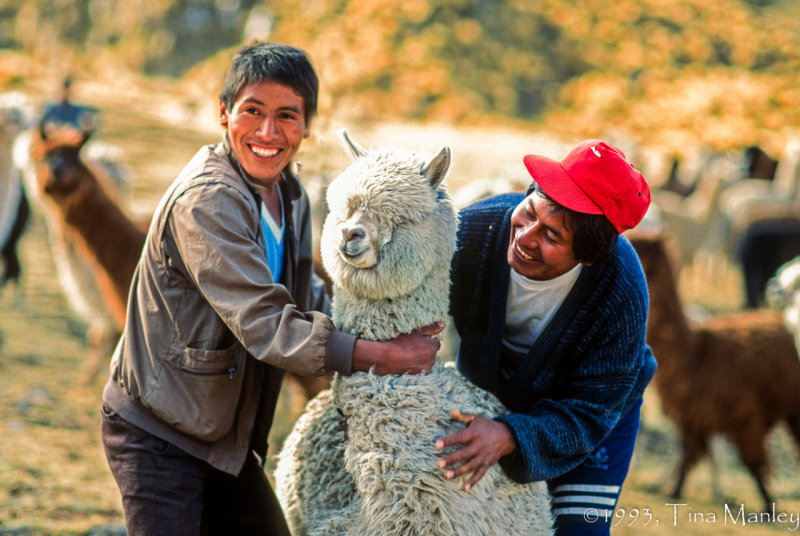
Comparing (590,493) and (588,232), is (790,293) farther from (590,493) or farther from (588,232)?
(588,232)

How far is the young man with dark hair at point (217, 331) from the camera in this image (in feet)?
5.71

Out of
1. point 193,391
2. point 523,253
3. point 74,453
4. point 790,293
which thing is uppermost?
point 523,253

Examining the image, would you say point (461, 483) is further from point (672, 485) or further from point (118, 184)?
point (118, 184)

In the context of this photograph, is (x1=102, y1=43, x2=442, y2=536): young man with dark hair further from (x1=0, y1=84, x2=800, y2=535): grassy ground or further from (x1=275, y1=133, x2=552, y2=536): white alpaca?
(x1=0, y1=84, x2=800, y2=535): grassy ground

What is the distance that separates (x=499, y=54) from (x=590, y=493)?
19.7 metres

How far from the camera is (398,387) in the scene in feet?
6.06

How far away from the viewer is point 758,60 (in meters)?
19.9

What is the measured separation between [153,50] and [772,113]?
60.3 ft

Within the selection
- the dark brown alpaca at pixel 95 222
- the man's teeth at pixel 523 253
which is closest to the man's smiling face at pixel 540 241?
the man's teeth at pixel 523 253

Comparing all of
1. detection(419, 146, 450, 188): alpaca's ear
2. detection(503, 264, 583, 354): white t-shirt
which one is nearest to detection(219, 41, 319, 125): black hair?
detection(419, 146, 450, 188): alpaca's ear

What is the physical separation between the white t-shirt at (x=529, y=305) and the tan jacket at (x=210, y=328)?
0.57m

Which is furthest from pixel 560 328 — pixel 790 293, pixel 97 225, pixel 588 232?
pixel 97 225

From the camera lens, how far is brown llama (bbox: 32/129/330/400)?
465 centimetres

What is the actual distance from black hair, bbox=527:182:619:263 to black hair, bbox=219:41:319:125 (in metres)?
0.70
